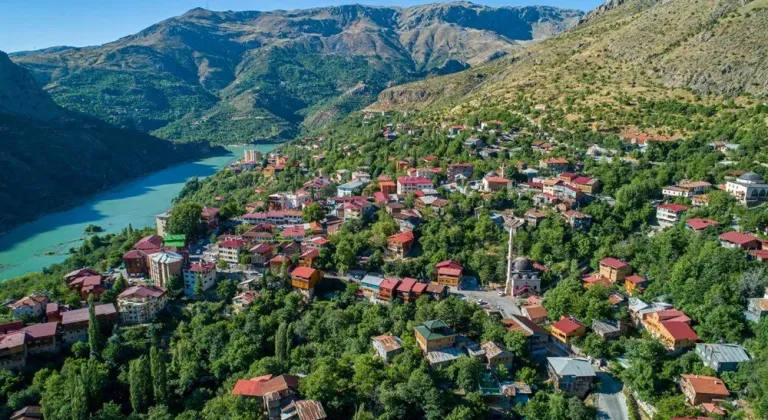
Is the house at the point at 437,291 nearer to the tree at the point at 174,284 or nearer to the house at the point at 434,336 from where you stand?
the house at the point at 434,336

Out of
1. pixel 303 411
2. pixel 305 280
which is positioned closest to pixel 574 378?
pixel 303 411

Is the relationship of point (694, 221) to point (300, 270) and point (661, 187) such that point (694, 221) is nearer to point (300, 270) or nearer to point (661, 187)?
point (661, 187)

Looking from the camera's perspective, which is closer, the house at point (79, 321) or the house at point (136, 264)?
the house at point (79, 321)

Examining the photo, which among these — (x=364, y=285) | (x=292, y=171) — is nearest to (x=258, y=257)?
(x=364, y=285)

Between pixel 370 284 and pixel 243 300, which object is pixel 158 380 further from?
pixel 370 284

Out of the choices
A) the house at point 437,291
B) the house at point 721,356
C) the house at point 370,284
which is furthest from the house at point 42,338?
the house at point 721,356

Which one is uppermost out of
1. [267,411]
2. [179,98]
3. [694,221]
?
[179,98]

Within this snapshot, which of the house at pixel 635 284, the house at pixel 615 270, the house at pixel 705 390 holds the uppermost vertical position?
the house at pixel 615 270
